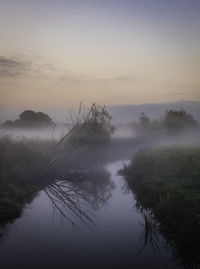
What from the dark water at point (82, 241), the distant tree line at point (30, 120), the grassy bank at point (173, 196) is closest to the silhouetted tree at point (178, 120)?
the distant tree line at point (30, 120)

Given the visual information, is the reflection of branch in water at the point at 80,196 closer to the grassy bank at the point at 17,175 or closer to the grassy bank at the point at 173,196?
the grassy bank at the point at 17,175

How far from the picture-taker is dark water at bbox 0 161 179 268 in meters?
8.96

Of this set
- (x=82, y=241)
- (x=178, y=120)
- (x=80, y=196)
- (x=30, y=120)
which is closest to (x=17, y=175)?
(x=80, y=196)

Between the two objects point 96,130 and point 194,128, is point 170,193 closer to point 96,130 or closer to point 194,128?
point 96,130

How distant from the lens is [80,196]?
18.0 m

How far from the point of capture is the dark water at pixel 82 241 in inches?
353

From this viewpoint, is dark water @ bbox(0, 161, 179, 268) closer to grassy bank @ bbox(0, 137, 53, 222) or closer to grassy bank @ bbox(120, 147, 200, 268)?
grassy bank @ bbox(120, 147, 200, 268)

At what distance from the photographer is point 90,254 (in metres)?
9.55

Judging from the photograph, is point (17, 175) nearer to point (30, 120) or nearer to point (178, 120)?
point (30, 120)

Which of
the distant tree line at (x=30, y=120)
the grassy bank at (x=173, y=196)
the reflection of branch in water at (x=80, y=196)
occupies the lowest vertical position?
the reflection of branch in water at (x=80, y=196)

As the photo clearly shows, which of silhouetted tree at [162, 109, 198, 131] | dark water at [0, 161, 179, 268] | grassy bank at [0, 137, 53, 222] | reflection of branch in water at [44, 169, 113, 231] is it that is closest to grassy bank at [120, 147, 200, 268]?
dark water at [0, 161, 179, 268]

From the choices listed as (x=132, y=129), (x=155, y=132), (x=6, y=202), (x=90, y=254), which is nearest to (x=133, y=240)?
(x=90, y=254)

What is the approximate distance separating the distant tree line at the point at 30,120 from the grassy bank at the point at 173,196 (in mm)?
42738

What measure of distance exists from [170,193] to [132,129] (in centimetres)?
5312
